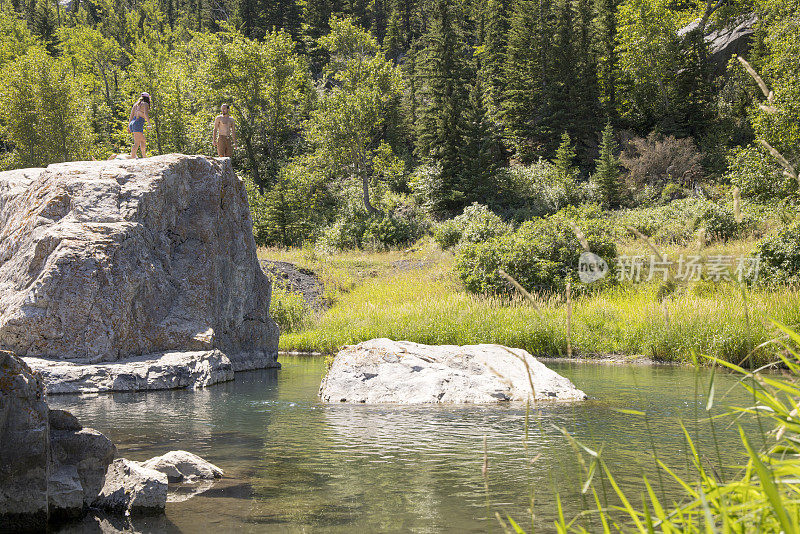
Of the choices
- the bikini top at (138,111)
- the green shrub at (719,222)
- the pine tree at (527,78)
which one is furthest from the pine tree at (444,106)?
the bikini top at (138,111)

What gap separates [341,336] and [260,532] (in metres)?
14.3

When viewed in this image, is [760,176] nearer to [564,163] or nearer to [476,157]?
[564,163]

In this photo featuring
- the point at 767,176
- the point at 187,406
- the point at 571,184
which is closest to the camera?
the point at 187,406

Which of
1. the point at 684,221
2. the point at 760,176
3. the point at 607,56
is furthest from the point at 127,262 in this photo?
the point at 607,56

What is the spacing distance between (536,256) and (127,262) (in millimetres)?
13909

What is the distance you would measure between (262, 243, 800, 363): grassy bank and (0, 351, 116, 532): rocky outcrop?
33.4ft

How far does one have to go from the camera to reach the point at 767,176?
22.5 m

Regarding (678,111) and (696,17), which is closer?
(678,111)

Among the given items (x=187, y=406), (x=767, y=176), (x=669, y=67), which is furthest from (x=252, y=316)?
(x=669, y=67)

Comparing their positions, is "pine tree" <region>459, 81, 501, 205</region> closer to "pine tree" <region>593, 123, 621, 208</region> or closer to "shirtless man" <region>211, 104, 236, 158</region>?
"pine tree" <region>593, 123, 621, 208</region>

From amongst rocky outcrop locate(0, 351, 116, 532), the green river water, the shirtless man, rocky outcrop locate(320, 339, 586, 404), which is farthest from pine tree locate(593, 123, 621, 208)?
rocky outcrop locate(0, 351, 116, 532)

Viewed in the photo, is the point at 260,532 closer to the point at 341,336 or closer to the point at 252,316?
the point at 252,316

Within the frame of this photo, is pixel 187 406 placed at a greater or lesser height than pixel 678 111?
lesser

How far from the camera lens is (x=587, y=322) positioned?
18.1m
